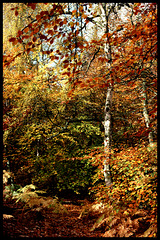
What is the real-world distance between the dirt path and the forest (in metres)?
0.03

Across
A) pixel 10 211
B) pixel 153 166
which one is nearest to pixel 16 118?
pixel 10 211

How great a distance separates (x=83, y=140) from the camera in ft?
30.7

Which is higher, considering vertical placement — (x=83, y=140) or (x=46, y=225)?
(x=83, y=140)

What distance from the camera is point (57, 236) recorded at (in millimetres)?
4766

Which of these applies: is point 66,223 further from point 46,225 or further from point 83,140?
point 83,140

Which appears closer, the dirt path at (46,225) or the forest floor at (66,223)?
the forest floor at (66,223)

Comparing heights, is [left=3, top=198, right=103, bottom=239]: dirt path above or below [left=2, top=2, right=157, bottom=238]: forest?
below

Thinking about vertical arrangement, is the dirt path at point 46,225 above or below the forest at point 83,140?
below

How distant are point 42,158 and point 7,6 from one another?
12.5 metres

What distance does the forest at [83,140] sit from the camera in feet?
14.1

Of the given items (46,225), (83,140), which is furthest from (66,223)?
(83,140)

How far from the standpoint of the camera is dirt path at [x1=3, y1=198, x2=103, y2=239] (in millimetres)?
4415

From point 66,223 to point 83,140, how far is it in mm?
4377

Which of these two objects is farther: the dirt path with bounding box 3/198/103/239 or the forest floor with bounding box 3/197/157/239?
the dirt path with bounding box 3/198/103/239
